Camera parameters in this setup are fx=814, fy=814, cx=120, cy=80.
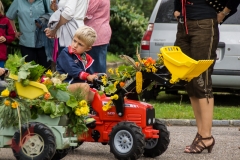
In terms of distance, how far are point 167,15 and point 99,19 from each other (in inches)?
126

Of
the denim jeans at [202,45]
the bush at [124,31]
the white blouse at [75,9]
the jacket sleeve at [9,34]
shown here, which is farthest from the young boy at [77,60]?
the bush at [124,31]

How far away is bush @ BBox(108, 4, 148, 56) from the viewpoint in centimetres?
2019

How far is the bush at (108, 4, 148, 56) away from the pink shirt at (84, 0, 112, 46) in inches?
392

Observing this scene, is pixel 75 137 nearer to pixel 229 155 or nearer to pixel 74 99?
pixel 74 99

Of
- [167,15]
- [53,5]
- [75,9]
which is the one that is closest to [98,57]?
[75,9]

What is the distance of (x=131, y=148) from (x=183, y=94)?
25.8ft

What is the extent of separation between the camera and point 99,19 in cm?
1008

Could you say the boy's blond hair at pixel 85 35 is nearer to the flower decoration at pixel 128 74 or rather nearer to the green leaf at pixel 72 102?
the flower decoration at pixel 128 74

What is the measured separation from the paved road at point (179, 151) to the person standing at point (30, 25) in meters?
2.59

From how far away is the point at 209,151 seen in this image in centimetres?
822

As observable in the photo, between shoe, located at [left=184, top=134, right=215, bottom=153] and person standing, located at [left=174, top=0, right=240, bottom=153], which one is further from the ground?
person standing, located at [left=174, top=0, right=240, bottom=153]

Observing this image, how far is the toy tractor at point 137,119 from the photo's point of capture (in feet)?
23.8

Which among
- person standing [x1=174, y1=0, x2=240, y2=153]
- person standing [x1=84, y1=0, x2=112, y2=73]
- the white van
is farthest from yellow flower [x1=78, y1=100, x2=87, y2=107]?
the white van

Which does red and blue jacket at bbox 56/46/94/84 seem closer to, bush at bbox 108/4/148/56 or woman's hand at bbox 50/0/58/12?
woman's hand at bbox 50/0/58/12
